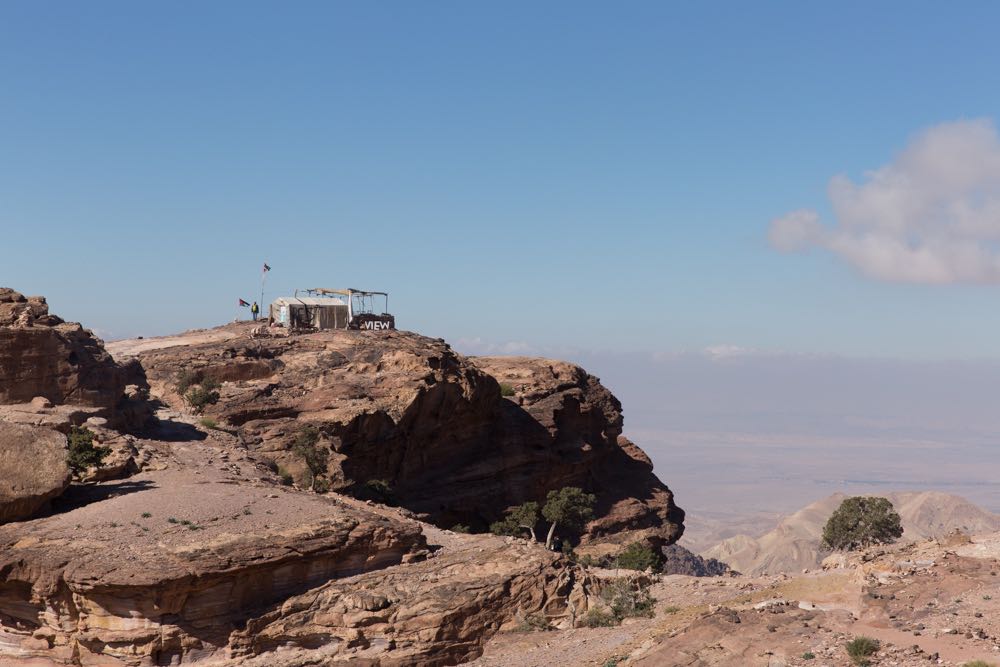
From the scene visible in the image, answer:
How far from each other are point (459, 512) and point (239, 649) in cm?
2675

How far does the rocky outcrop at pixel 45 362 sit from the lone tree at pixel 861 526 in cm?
3404

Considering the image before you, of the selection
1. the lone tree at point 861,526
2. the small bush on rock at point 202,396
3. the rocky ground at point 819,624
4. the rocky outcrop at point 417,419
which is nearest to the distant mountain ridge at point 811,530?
the rocky outcrop at point 417,419

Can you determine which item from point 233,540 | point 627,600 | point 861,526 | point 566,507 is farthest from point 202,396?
point 861,526

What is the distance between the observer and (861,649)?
23.1 metres

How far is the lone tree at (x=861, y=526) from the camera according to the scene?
4803 centimetres

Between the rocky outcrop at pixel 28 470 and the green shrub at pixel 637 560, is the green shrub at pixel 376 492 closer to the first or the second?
the green shrub at pixel 637 560

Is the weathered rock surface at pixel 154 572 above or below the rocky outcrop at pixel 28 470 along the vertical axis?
below

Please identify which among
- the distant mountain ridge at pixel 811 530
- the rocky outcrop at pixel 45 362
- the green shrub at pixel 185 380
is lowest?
the distant mountain ridge at pixel 811 530

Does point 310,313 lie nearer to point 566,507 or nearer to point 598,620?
point 566,507

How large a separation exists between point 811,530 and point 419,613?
16294 cm

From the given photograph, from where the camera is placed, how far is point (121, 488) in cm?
3181

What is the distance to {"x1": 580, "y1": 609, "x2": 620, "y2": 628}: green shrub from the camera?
3005 centimetres

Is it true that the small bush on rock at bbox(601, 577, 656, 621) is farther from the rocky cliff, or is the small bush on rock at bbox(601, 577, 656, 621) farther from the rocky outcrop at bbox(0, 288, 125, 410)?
the rocky outcrop at bbox(0, 288, 125, 410)

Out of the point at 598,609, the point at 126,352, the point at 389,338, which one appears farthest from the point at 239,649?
the point at 126,352
